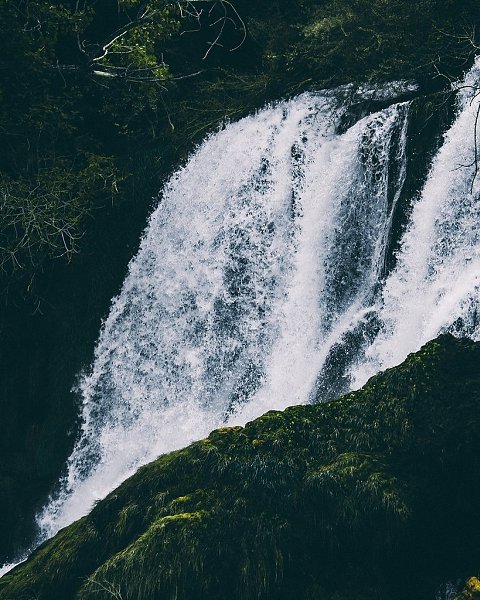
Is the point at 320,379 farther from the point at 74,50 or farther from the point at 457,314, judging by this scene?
the point at 74,50

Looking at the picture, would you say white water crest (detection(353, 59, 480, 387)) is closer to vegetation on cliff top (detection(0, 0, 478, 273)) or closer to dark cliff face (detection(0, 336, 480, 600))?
vegetation on cliff top (detection(0, 0, 478, 273))

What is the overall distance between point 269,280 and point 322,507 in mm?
4656

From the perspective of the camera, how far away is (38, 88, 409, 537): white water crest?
1140 centimetres

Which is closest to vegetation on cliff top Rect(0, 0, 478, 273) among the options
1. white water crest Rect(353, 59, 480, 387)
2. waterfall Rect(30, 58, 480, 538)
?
waterfall Rect(30, 58, 480, 538)

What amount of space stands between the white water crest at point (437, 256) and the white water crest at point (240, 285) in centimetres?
50

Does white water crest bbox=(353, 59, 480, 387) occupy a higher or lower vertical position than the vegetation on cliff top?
lower

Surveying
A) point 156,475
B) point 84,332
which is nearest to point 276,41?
point 84,332

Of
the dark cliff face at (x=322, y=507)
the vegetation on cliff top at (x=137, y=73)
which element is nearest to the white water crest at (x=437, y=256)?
the vegetation on cliff top at (x=137, y=73)

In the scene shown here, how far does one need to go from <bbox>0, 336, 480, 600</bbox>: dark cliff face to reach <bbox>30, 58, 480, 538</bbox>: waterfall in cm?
200

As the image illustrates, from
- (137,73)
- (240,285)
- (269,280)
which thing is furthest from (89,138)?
(269,280)

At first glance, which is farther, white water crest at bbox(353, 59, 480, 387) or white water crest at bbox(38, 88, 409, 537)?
white water crest at bbox(38, 88, 409, 537)

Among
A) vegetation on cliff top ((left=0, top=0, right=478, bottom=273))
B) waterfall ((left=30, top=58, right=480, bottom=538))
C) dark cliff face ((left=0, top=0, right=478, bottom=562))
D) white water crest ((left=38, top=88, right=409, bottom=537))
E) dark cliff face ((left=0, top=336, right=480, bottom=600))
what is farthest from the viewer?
dark cliff face ((left=0, top=0, right=478, bottom=562))

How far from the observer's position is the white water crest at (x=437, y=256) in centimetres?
1010

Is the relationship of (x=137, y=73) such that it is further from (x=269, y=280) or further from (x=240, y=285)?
(x=269, y=280)
